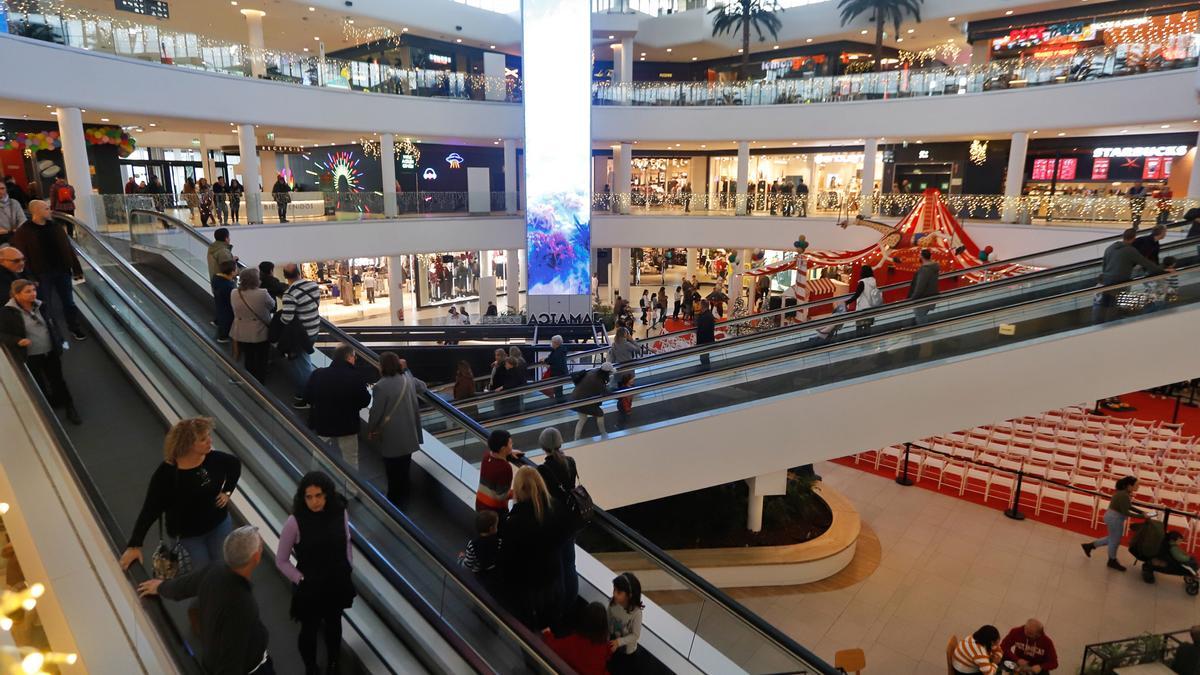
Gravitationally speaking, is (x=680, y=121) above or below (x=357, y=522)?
above

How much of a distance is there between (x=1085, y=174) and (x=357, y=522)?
2501 centimetres

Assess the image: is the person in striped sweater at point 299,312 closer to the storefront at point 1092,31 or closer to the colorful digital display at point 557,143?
the colorful digital display at point 557,143

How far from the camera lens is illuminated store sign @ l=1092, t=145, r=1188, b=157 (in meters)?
19.7

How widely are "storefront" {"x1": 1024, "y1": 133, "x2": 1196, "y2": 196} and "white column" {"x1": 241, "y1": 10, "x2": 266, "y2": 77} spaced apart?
21161 mm

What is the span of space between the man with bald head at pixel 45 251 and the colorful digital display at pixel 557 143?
1439 centimetres

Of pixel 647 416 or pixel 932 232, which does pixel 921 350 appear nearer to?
pixel 647 416

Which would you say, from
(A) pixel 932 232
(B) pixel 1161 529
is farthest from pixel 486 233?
(B) pixel 1161 529

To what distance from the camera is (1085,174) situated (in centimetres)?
2178

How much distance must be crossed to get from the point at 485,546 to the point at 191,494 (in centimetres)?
160

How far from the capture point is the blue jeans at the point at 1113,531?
32.1 feet

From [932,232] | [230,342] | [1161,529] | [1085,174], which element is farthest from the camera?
[1085,174]

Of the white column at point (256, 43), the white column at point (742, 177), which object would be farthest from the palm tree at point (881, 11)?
the white column at point (256, 43)

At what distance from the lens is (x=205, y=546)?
363 centimetres

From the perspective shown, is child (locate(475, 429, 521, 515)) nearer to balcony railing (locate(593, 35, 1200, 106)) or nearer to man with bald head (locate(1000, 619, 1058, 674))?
man with bald head (locate(1000, 619, 1058, 674))
